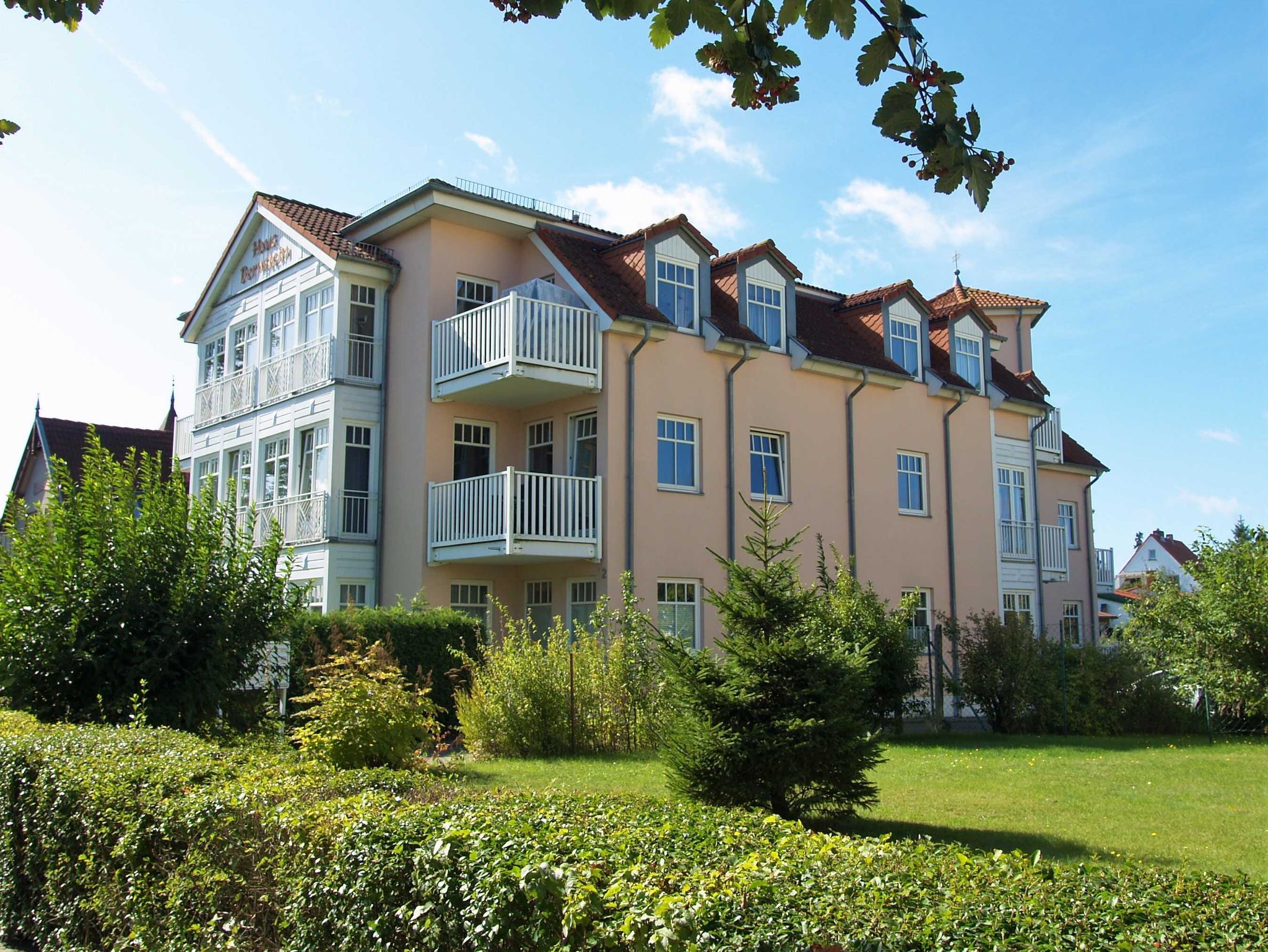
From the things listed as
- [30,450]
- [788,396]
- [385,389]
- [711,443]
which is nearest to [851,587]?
[711,443]

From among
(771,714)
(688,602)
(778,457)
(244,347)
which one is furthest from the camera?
(244,347)

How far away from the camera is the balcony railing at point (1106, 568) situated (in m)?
37.6

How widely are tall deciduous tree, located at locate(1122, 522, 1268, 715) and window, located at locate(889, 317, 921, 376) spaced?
25.0ft

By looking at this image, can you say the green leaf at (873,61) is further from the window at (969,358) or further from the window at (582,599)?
the window at (969,358)

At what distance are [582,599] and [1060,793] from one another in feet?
36.4

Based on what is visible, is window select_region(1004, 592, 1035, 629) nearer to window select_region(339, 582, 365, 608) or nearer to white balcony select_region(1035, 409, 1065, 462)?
white balcony select_region(1035, 409, 1065, 462)

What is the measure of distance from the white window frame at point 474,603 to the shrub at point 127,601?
29.8ft

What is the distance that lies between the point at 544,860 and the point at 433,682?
14.8 m

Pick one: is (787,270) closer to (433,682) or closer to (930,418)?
(930,418)

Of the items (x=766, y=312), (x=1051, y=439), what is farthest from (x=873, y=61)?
(x=1051, y=439)

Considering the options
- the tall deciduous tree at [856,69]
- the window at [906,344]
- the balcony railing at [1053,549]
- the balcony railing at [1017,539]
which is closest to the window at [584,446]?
the window at [906,344]

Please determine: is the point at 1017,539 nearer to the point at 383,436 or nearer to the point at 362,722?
the point at 383,436

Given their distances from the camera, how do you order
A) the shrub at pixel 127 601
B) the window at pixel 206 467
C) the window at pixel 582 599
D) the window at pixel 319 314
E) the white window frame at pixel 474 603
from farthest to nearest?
the window at pixel 206 467 → the window at pixel 319 314 → the white window frame at pixel 474 603 → the window at pixel 582 599 → the shrub at pixel 127 601

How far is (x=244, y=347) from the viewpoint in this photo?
92.9 ft
